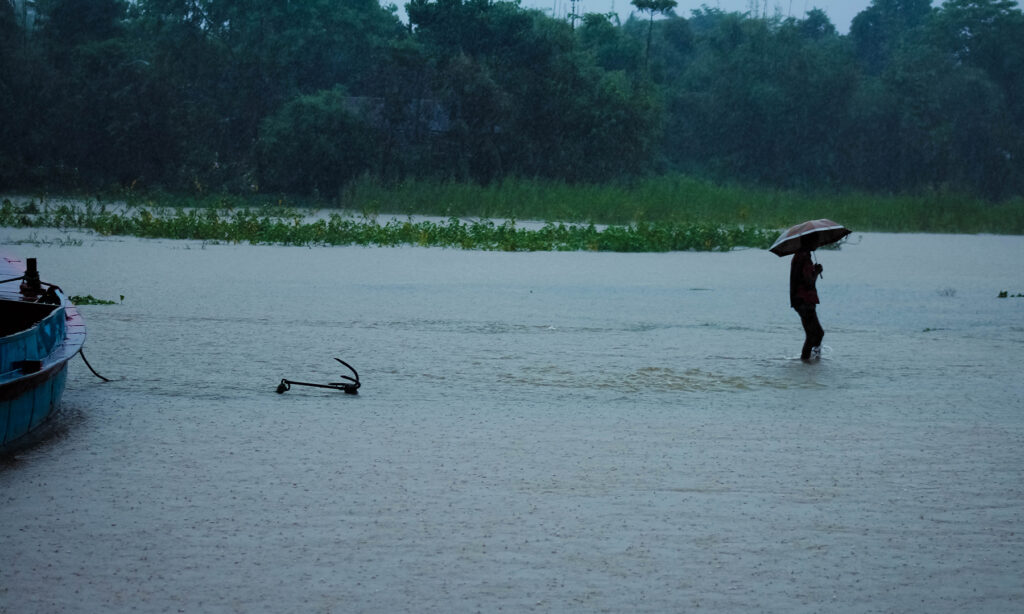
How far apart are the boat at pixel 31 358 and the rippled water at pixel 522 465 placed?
0.26 meters

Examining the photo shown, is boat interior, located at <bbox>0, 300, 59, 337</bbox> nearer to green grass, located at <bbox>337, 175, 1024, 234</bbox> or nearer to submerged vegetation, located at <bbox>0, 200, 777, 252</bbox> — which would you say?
submerged vegetation, located at <bbox>0, 200, 777, 252</bbox>

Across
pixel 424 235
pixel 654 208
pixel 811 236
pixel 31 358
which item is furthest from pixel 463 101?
pixel 31 358

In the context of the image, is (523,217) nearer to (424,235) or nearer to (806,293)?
(424,235)

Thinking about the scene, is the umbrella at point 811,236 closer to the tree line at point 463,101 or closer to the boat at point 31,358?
the boat at point 31,358

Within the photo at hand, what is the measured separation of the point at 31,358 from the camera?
291 inches

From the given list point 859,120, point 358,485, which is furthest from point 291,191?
point 358,485

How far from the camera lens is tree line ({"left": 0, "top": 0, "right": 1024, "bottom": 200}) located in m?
41.3

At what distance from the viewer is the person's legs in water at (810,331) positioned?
11.1 metres

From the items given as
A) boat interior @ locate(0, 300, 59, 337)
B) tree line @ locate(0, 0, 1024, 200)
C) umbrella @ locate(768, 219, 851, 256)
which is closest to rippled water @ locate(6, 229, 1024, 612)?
boat interior @ locate(0, 300, 59, 337)

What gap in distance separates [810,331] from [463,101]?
33.2 meters

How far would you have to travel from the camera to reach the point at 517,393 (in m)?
9.50

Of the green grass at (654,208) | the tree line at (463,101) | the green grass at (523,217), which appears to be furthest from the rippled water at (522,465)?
the tree line at (463,101)

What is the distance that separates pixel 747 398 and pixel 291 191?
33.5 metres

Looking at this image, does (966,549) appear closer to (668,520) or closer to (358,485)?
(668,520)
